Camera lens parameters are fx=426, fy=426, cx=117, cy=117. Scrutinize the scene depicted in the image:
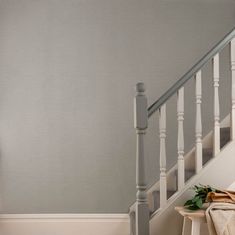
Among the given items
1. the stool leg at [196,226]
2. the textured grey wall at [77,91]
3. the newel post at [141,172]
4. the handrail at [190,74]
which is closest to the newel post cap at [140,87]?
the newel post at [141,172]

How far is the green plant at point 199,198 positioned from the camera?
308cm

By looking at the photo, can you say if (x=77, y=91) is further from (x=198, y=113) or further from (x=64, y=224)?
(x=198, y=113)

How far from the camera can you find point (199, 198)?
3104 millimetres

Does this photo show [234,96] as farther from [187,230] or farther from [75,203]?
[75,203]

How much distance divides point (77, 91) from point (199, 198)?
1939 mm

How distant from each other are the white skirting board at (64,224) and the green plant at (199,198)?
1366mm

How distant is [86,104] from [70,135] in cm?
37

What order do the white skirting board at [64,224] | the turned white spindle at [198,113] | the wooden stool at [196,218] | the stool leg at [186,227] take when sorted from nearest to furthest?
the wooden stool at [196,218] → the stool leg at [186,227] → the turned white spindle at [198,113] → the white skirting board at [64,224]

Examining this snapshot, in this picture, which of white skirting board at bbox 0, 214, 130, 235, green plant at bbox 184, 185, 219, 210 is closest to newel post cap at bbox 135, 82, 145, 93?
green plant at bbox 184, 185, 219, 210

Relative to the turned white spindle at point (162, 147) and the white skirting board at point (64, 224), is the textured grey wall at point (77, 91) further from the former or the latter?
the turned white spindle at point (162, 147)

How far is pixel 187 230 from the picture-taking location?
326 centimetres

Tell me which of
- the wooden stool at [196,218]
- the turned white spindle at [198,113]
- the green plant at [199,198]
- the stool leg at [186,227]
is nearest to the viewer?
the wooden stool at [196,218]

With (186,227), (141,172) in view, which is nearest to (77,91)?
(141,172)

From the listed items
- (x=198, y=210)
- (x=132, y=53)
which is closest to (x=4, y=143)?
(x=132, y=53)
